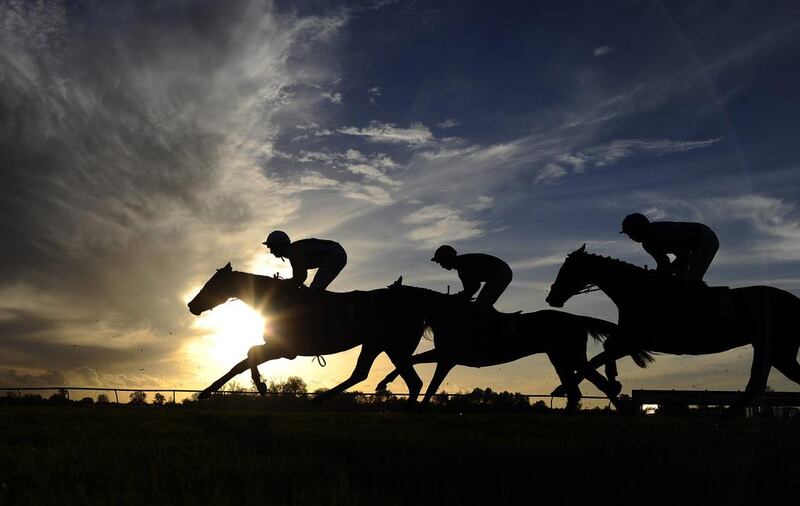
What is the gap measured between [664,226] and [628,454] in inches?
255

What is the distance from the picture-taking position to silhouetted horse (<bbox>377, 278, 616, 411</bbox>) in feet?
42.8

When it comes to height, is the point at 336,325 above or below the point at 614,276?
below

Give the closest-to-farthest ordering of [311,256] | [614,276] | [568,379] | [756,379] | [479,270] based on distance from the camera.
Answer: [756,379] → [614,276] → [311,256] → [479,270] → [568,379]

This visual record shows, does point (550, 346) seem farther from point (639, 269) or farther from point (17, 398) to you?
point (17, 398)

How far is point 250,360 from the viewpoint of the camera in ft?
39.0

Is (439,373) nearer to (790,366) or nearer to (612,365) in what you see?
(612,365)

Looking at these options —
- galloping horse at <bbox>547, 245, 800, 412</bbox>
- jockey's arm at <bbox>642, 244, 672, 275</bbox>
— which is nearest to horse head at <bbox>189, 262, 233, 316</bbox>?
galloping horse at <bbox>547, 245, 800, 412</bbox>

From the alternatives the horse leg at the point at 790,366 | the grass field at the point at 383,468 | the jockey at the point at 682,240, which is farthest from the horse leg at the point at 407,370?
the grass field at the point at 383,468

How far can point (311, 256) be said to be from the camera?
1230cm

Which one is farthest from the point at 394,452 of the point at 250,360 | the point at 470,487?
the point at 250,360

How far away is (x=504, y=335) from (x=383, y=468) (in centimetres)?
1023

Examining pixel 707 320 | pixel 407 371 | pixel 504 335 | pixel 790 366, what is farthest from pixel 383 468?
pixel 504 335

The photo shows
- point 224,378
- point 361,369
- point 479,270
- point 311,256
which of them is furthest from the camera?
point 479,270

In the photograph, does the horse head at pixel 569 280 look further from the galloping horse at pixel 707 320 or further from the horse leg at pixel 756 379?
the horse leg at pixel 756 379
